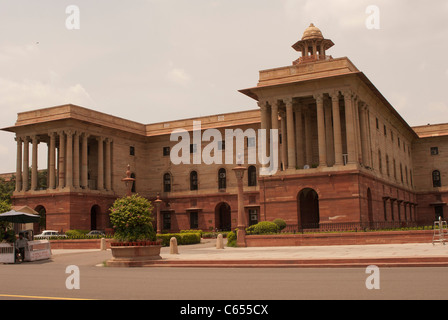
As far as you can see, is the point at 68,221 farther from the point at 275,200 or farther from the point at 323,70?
the point at 323,70

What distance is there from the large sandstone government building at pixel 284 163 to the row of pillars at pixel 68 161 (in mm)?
121

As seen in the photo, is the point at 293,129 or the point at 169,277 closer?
the point at 169,277

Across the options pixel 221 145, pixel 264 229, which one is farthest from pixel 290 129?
pixel 221 145

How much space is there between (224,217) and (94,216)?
15.5 metres

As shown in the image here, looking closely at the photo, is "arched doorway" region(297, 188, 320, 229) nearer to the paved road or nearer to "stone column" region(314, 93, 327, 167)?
"stone column" region(314, 93, 327, 167)

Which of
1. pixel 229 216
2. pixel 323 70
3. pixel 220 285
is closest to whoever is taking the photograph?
pixel 220 285

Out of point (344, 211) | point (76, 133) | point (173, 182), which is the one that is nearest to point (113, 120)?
point (76, 133)

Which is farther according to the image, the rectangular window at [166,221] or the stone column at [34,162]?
the rectangular window at [166,221]

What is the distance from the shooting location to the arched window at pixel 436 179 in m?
67.2

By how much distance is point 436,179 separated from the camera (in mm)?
67562

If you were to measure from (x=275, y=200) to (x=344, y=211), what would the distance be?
567cm

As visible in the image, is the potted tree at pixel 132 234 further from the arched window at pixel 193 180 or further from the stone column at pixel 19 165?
the arched window at pixel 193 180

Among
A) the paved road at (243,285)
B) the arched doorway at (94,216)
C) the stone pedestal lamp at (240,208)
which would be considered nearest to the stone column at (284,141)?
the stone pedestal lamp at (240,208)

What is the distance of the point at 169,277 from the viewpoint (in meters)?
16.3
